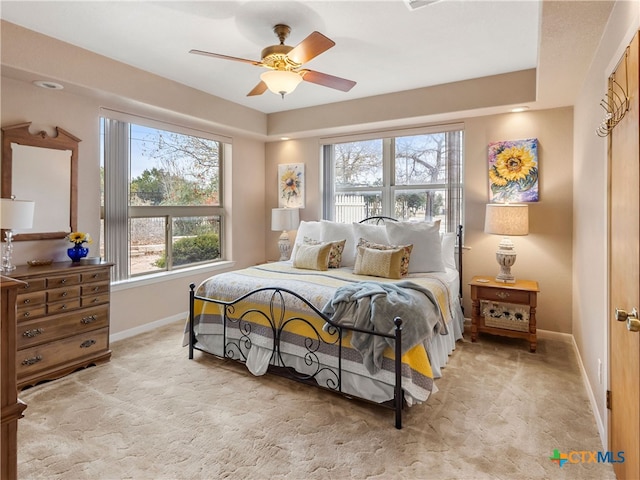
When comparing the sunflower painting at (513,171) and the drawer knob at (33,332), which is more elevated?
the sunflower painting at (513,171)

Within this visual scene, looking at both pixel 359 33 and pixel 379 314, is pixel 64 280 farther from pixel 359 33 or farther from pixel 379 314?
pixel 359 33

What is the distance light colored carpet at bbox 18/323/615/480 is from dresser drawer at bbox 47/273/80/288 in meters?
0.73

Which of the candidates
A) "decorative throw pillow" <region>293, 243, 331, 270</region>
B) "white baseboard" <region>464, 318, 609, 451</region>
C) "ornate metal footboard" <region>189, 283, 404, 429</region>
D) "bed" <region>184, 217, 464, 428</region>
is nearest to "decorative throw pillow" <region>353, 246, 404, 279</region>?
"bed" <region>184, 217, 464, 428</region>

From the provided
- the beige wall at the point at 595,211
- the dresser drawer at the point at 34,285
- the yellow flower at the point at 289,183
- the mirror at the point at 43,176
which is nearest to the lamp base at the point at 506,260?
the beige wall at the point at 595,211

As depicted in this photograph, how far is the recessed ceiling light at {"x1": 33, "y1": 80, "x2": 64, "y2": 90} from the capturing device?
303 centimetres

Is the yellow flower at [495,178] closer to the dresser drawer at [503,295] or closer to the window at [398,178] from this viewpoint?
the window at [398,178]

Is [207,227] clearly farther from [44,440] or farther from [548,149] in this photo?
[548,149]

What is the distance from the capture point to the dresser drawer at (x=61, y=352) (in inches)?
105

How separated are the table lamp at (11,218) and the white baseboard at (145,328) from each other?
4.02 ft

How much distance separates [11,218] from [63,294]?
0.67 m

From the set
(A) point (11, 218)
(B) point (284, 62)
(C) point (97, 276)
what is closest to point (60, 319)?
(C) point (97, 276)

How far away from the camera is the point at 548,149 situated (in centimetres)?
379

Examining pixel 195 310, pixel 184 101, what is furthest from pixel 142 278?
pixel 184 101

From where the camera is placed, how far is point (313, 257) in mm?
3830
